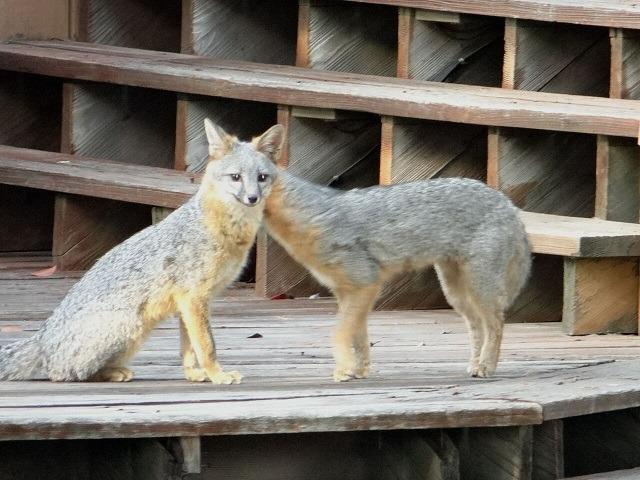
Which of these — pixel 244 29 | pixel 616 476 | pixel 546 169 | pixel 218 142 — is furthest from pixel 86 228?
pixel 616 476

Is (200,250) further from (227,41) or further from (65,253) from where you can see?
(227,41)

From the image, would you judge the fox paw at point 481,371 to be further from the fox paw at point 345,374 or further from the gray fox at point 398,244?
the fox paw at point 345,374

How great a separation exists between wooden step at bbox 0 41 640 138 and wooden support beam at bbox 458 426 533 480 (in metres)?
1.64

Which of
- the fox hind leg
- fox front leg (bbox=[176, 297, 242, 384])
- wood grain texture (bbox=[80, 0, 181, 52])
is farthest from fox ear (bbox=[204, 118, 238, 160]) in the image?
wood grain texture (bbox=[80, 0, 181, 52])

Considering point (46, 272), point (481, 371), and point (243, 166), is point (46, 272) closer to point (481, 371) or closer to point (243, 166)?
point (243, 166)

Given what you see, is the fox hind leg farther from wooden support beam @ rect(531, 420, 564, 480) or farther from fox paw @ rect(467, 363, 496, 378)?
wooden support beam @ rect(531, 420, 564, 480)

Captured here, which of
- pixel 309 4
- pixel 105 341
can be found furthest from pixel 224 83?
pixel 105 341

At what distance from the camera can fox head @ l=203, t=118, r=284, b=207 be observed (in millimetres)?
5113

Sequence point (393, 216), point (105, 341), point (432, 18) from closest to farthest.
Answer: point (105, 341)
point (393, 216)
point (432, 18)

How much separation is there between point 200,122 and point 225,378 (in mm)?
2687

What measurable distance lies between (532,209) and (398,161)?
0.61 metres

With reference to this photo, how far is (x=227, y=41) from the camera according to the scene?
8.01 meters

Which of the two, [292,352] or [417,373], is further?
[292,352]

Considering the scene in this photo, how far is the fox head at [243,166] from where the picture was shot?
201 inches
